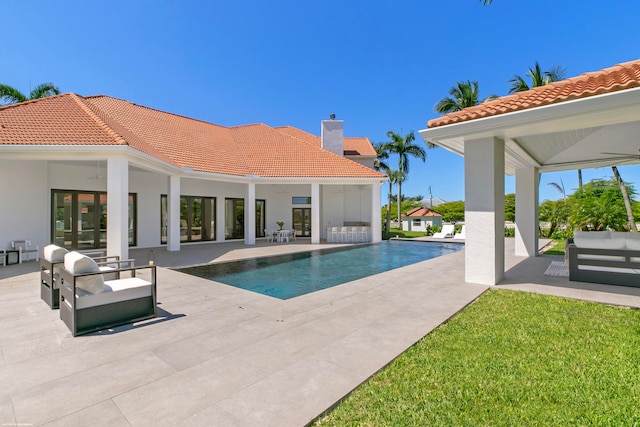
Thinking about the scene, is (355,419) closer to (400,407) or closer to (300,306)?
(400,407)

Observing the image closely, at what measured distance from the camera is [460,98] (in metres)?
28.5

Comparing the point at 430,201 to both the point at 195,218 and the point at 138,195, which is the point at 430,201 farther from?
the point at 138,195

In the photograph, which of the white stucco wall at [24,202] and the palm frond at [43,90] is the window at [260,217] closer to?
the white stucco wall at [24,202]

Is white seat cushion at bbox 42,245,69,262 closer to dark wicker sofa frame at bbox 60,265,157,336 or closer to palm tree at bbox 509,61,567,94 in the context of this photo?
dark wicker sofa frame at bbox 60,265,157,336

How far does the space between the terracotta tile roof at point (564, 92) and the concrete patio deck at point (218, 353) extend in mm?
4339

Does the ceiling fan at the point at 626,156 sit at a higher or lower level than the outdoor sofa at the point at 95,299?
higher

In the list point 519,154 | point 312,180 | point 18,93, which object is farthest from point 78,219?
point 519,154

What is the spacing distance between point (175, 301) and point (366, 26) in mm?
21131

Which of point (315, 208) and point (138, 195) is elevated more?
point (138, 195)

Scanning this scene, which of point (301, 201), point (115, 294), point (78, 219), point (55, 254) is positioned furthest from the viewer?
point (301, 201)

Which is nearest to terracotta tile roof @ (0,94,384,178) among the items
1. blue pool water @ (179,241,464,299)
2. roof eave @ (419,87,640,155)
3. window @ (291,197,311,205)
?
window @ (291,197,311,205)

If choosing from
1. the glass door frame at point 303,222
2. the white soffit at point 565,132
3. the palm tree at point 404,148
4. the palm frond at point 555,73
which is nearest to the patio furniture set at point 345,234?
the glass door frame at point 303,222

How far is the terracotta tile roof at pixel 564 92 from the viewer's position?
570 centimetres

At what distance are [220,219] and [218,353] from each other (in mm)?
16847
